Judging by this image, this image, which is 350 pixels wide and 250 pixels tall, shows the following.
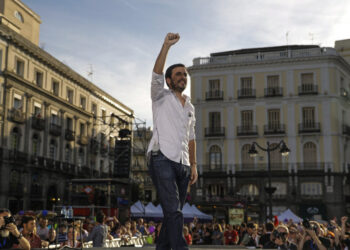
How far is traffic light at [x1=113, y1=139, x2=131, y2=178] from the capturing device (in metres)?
32.5

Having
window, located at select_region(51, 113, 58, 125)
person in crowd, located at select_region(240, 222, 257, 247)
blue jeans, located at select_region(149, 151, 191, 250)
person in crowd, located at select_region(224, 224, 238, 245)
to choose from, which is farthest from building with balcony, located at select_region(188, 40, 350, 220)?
blue jeans, located at select_region(149, 151, 191, 250)

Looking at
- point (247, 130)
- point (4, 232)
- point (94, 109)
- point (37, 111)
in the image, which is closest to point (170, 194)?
point (4, 232)

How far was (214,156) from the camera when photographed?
1784 inches

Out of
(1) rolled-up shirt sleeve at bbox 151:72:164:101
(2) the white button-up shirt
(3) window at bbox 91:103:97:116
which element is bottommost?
(2) the white button-up shirt

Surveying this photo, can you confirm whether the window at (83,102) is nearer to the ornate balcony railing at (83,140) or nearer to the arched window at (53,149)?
the ornate balcony railing at (83,140)

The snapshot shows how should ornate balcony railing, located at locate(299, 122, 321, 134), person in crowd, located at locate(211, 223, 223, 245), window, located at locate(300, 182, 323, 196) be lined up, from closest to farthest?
person in crowd, located at locate(211, 223, 223, 245) → window, located at locate(300, 182, 323, 196) → ornate balcony railing, located at locate(299, 122, 321, 134)

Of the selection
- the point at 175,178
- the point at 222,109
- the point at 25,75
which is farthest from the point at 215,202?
the point at 175,178

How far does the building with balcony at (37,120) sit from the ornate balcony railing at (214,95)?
11.4m

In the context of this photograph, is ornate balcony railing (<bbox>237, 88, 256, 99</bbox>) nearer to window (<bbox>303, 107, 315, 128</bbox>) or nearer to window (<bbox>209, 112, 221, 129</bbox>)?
window (<bbox>209, 112, 221, 129</bbox>)

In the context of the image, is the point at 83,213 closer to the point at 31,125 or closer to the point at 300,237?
the point at 31,125

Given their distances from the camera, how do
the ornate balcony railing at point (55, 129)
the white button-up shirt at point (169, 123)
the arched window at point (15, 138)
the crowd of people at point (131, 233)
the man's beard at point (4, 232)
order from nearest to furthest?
1. the white button-up shirt at point (169, 123)
2. the man's beard at point (4, 232)
3. the crowd of people at point (131, 233)
4. the arched window at point (15, 138)
5. the ornate balcony railing at point (55, 129)

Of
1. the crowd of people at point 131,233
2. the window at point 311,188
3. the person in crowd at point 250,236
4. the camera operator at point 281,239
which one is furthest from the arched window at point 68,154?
the camera operator at point 281,239

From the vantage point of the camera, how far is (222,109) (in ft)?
150

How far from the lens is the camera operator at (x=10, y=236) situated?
5875 mm
